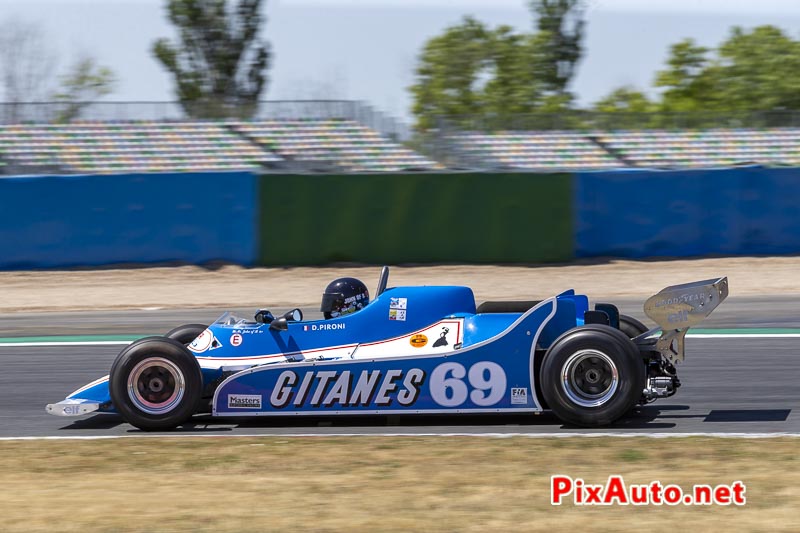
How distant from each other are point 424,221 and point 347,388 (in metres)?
12.9

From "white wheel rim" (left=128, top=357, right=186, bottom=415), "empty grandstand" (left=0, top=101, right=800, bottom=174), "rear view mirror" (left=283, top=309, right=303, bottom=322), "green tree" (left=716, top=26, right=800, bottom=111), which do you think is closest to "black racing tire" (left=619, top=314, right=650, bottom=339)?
"rear view mirror" (left=283, top=309, right=303, bottom=322)

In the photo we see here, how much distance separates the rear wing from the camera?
798cm

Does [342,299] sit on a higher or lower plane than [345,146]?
lower

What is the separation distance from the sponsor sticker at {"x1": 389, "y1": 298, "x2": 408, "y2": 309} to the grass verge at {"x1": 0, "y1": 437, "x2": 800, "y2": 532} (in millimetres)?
937

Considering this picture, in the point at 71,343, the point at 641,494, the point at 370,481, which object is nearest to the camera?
the point at 641,494

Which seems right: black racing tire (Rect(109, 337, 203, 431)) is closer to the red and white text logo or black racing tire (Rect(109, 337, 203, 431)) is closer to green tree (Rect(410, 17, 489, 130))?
the red and white text logo

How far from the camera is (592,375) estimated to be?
7.71 meters

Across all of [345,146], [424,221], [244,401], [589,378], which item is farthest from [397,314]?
[345,146]

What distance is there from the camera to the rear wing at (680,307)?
7.98 metres

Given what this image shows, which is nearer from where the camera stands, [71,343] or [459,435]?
[459,435]

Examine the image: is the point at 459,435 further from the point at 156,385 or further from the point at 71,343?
the point at 71,343

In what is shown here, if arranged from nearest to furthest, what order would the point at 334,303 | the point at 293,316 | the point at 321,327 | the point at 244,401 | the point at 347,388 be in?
the point at 347,388 < the point at 244,401 < the point at 321,327 < the point at 334,303 < the point at 293,316

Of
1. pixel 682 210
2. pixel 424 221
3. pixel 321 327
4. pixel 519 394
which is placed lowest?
pixel 519 394

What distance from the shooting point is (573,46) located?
49156 mm
